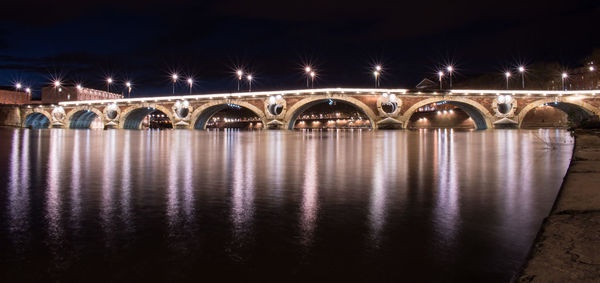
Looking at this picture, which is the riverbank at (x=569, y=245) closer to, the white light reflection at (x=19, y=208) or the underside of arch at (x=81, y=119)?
the white light reflection at (x=19, y=208)

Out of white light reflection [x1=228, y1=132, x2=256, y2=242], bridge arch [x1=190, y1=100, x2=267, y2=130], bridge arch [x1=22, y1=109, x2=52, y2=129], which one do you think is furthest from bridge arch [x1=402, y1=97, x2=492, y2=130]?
bridge arch [x1=22, y1=109, x2=52, y2=129]

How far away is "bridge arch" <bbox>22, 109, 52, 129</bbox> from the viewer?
261 feet

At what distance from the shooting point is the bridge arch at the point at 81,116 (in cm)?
7445

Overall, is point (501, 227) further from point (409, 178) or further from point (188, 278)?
point (409, 178)

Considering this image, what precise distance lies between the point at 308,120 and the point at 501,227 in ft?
376

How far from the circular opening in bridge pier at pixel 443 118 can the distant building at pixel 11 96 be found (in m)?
105

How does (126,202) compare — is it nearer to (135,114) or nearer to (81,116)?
(135,114)

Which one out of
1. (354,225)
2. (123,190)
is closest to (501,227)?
(354,225)

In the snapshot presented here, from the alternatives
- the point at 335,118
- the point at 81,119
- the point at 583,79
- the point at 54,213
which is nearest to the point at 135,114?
the point at 81,119

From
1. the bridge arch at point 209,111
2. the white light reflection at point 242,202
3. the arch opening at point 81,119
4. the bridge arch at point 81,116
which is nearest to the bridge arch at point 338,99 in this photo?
the bridge arch at point 209,111

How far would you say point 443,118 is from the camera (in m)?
90.1

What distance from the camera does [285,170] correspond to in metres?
9.10

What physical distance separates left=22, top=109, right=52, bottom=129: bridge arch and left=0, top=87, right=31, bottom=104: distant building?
26.6 m

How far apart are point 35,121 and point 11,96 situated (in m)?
37.6
